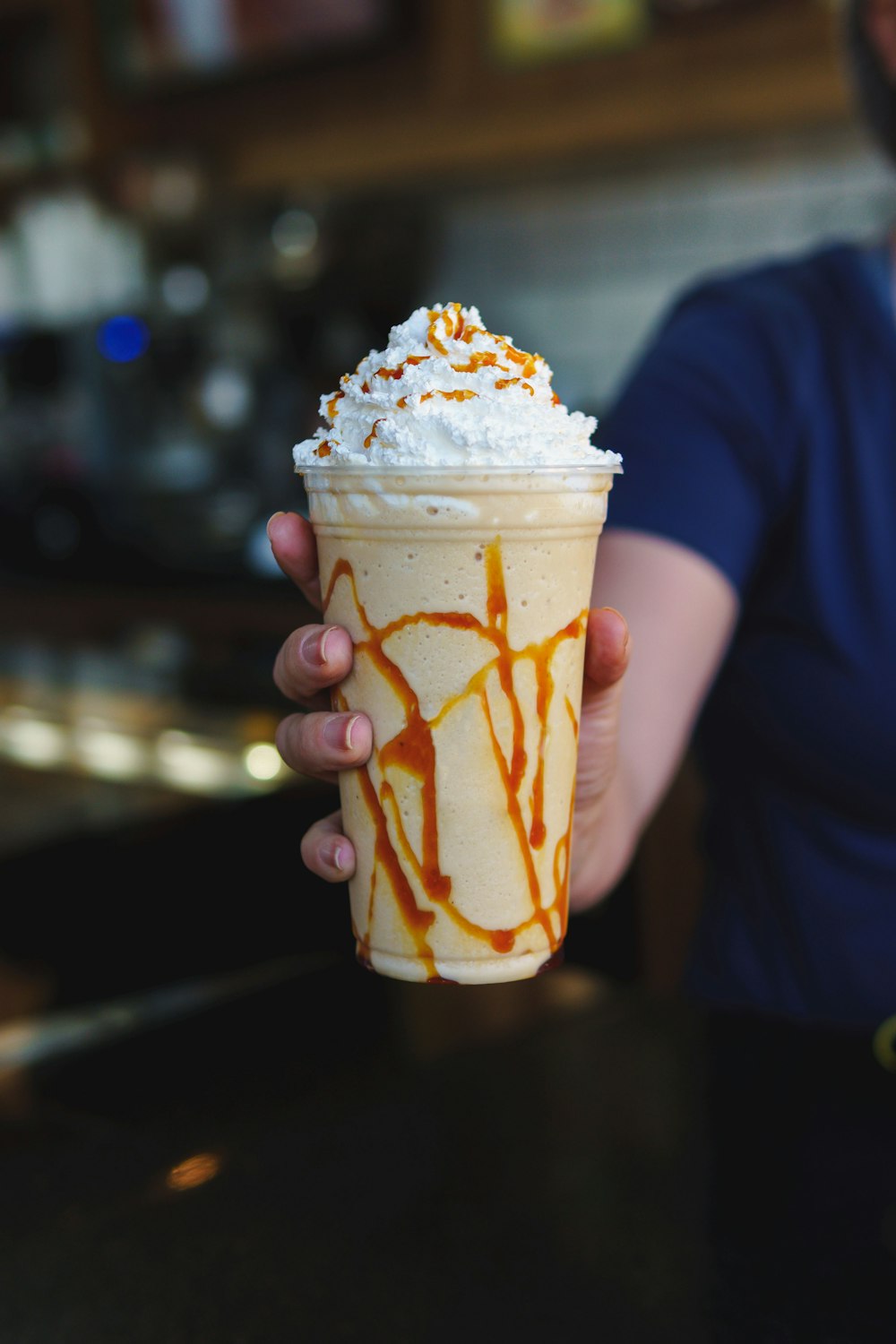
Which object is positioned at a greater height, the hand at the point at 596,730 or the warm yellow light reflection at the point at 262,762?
the hand at the point at 596,730

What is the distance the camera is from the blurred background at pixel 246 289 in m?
1.47

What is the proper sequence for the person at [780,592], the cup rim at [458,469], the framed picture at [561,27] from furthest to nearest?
the framed picture at [561,27] → the person at [780,592] → the cup rim at [458,469]

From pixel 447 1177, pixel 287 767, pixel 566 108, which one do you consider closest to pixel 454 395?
pixel 447 1177

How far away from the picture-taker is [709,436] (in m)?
1.06

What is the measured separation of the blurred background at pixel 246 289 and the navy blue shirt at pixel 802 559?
0.53m

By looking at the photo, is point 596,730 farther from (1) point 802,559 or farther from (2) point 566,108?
(2) point 566,108

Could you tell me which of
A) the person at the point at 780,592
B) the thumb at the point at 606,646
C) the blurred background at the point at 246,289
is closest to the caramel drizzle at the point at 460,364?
the thumb at the point at 606,646

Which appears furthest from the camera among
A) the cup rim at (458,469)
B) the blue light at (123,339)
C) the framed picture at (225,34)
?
the blue light at (123,339)

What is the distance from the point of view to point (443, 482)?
586 mm

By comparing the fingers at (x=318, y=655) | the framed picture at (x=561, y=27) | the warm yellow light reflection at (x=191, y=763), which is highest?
the framed picture at (x=561, y=27)

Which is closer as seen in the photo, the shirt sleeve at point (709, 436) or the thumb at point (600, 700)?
the thumb at point (600, 700)

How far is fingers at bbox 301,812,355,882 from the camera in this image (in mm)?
670

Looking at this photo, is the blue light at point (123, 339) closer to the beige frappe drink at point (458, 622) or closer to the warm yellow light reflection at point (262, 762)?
the warm yellow light reflection at point (262, 762)

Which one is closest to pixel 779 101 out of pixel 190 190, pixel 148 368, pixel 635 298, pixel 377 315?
pixel 635 298
